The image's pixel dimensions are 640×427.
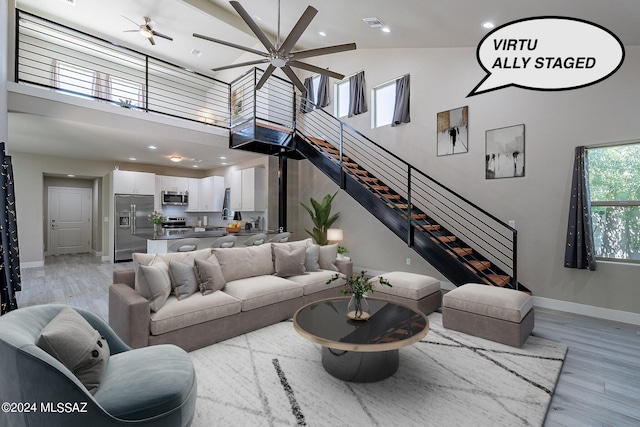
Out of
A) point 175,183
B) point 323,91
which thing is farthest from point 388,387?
point 175,183

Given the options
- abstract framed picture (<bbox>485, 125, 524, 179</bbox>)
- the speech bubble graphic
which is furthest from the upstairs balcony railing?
abstract framed picture (<bbox>485, 125, 524, 179</bbox>)

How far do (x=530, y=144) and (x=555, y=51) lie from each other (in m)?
1.57

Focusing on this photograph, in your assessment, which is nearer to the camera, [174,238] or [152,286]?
[152,286]

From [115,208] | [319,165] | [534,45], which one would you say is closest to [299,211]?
[319,165]

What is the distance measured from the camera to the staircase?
4270mm

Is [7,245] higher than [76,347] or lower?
higher

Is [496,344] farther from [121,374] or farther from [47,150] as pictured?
[47,150]

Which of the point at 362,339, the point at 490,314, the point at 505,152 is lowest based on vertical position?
the point at 490,314

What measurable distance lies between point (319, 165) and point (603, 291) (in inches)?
185

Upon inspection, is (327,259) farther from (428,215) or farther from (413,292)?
(428,215)

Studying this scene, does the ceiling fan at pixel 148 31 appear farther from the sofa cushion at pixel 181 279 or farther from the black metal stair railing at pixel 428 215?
the sofa cushion at pixel 181 279

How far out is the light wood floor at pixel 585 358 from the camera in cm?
199

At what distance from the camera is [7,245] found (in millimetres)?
3256

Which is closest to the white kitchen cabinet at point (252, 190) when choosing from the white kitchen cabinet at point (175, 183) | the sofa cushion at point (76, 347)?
the white kitchen cabinet at point (175, 183)
